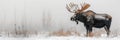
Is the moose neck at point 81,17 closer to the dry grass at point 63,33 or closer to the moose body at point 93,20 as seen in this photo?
the moose body at point 93,20

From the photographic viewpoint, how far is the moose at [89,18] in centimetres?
1583

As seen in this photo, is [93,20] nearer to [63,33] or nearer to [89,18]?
[89,18]

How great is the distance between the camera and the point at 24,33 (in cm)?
1369

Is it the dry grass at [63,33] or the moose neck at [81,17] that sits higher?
the moose neck at [81,17]

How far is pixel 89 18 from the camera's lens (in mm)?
15867

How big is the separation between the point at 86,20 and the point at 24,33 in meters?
3.21

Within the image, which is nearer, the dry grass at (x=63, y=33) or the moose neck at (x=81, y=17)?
the dry grass at (x=63, y=33)

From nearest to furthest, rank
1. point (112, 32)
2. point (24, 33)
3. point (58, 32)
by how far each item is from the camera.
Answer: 1. point (24, 33)
2. point (58, 32)
3. point (112, 32)

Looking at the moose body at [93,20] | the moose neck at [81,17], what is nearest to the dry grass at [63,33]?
the moose body at [93,20]

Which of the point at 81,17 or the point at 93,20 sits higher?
the point at 81,17

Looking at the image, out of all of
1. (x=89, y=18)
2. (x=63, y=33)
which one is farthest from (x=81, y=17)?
(x=63, y=33)

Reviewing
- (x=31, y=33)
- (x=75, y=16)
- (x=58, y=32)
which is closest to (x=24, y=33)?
A: (x=31, y=33)

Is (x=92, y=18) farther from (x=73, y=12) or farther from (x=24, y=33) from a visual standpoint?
(x=24, y=33)

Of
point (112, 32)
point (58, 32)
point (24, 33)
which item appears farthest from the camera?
point (112, 32)
